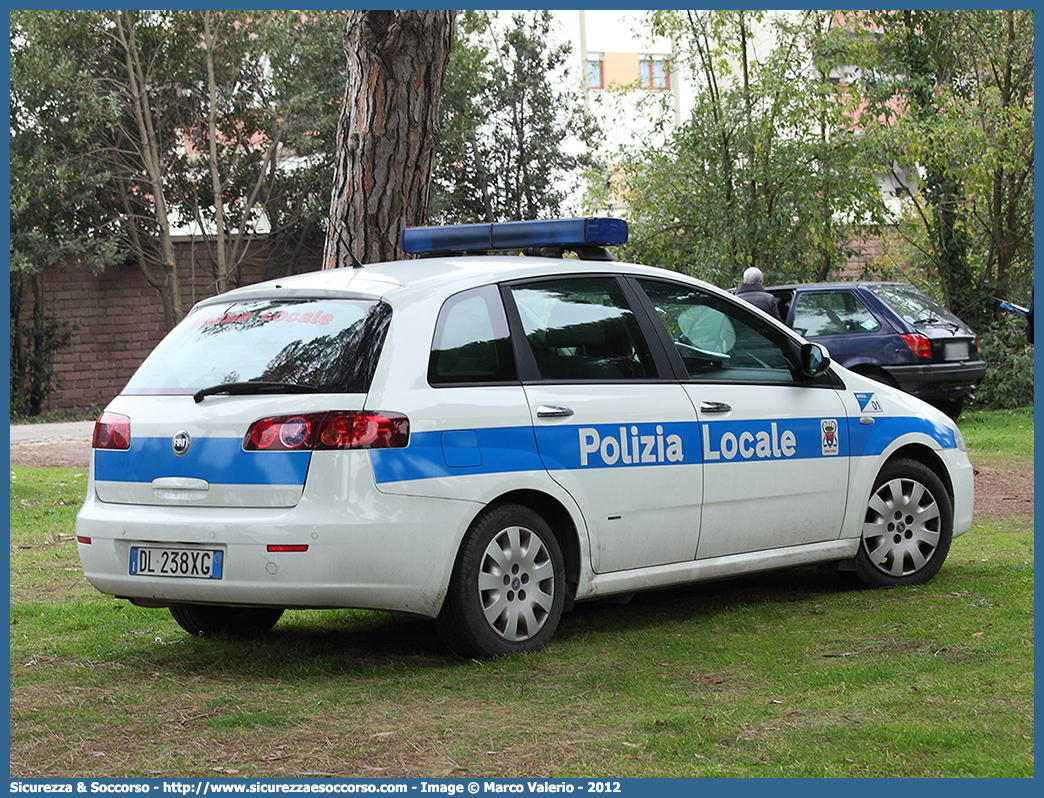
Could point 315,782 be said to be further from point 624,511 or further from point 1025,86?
point 1025,86

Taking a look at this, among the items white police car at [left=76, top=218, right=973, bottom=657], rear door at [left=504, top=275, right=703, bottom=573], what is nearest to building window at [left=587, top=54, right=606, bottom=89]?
white police car at [left=76, top=218, right=973, bottom=657]

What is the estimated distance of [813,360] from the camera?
6480 millimetres

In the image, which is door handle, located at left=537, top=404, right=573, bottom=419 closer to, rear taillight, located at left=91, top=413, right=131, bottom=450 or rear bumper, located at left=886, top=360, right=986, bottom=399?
rear taillight, located at left=91, top=413, right=131, bottom=450

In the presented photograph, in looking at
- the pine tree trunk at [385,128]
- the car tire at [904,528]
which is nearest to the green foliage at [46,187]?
the pine tree trunk at [385,128]

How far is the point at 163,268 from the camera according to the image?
82.9 feet

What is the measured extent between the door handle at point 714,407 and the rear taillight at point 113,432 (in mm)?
2570

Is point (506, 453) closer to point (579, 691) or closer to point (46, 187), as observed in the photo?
point (579, 691)

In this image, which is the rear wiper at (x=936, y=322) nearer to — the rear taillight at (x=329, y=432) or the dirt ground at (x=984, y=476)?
the dirt ground at (x=984, y=476)

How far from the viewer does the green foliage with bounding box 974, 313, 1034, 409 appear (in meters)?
19.1

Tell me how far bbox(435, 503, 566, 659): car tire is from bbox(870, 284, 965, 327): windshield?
10.3 metres

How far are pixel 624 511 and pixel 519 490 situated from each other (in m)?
0.59

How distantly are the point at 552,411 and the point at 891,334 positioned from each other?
9.98 m

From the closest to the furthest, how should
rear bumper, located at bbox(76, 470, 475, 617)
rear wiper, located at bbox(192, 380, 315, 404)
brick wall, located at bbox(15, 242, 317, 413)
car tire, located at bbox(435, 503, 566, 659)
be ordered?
rear bumper, located at bbox(76, 470, 475, 617) < rear wiper, located at bbox(192, 380, 315, 404) < car tire, located at bbox(435, 503, 566, 659) < brick wall, located at bbox(15, 242, 317, 413)

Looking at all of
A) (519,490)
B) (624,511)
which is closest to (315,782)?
(519,490)
